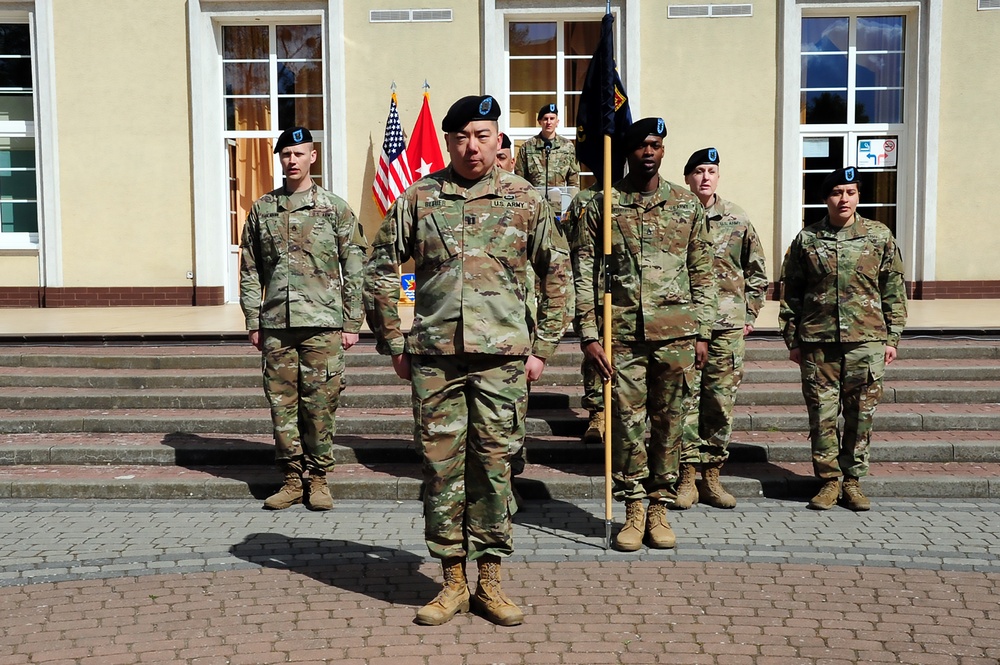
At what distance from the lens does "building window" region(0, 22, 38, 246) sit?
14609 mm

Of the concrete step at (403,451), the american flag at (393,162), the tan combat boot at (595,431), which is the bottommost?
the concrete step at (403,451)

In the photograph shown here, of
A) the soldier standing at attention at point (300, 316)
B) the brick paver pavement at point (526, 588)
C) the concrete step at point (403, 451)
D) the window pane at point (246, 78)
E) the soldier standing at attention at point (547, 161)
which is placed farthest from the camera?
the window pane at point (246, 78)

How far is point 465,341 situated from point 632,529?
5.73 feet

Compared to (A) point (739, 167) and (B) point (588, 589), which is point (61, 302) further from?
(B) point (588, 589)

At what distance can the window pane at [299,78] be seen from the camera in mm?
14438

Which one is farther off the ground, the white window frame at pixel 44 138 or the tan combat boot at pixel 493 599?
the white window frame at pixel 44 138

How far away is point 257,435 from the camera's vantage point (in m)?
8.27

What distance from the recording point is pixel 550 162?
11219mm

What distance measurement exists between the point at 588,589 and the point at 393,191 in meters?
8.98

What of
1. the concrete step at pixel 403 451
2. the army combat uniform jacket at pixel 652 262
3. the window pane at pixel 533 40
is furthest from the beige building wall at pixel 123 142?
the army combat uniform jacket at pixel 652 262

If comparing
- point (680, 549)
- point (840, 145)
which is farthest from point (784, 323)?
point (840, 145)

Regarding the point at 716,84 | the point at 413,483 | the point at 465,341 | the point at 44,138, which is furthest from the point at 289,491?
the point at 44,138

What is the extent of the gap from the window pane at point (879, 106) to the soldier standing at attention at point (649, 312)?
9500mm

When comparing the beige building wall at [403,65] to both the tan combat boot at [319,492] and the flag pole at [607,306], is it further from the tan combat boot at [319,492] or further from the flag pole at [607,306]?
the flag pole at [607,306]
